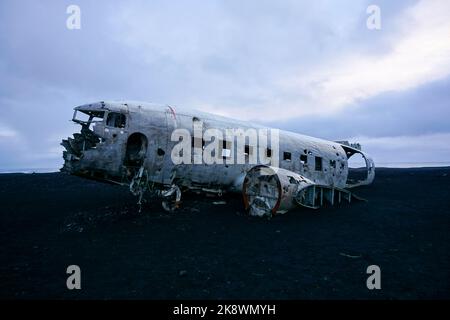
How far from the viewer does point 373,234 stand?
11273 millimetres

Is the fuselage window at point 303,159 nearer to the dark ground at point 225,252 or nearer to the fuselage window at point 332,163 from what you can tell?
the fuselage window at point 332,163

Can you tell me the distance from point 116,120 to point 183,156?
3421 mm

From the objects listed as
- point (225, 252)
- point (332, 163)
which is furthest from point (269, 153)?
point (225, 252)

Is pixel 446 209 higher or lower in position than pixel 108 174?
lower

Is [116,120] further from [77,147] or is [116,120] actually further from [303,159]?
[303,159]

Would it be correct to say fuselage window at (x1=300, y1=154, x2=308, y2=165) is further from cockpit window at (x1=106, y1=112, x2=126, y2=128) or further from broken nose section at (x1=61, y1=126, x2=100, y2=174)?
broken nose section at (x1=61, y1=126, x2=100, y2=174)

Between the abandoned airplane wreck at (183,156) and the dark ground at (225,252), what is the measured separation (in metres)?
1.28

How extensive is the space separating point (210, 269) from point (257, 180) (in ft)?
21.5

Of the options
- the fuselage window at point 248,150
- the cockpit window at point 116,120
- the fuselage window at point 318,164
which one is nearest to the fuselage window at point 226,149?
the fuselage window at point 248,150

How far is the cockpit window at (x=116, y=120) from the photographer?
1238 centimetres

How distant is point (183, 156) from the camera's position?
13.7 meters
